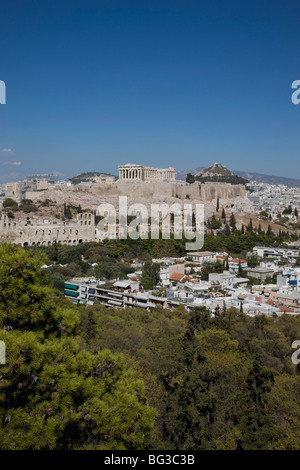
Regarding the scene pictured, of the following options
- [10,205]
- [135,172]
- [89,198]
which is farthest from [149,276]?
[135,172]

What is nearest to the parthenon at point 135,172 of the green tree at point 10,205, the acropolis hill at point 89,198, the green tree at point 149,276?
the acropolis hill at point 89,198

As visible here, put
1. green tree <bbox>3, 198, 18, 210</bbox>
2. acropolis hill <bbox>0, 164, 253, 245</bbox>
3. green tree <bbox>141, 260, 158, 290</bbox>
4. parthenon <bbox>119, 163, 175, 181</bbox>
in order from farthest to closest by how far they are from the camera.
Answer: parthenon <bbox>119, 163, 175, 181</bbox> → green tree <bbox>3, 198, 18, 210</bbox> → acropolis hill <bbox>0, 164, 253, 245</bbox> → green tree <bbox>141, 260, 158, 290</bbox>

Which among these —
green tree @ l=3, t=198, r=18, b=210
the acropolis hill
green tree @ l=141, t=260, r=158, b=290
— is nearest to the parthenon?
the acropolis hill

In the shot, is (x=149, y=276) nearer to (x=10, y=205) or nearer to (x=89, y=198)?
(x=10, y=205)

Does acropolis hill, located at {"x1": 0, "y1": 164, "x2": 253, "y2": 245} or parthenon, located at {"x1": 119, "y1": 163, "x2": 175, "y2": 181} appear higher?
parthenon, located at {"x1": 119, "y1": 163, "x2": 175, "y2": 181}

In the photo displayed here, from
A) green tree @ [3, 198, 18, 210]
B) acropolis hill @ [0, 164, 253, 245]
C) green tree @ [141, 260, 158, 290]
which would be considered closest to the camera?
green tree @ [141, 260, 158, 290]

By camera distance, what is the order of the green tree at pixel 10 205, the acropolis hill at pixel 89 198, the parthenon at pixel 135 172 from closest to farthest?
1. the acropolis hill at pixel 89 198
2. the green tree at pixel 10 205
3. the parthenon at pixel 135 172

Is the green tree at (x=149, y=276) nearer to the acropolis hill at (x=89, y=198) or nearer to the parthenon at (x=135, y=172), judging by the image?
the acropolis hill at (x=89, y=198)

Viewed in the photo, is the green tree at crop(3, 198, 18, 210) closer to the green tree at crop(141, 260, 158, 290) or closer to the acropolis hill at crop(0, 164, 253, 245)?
the acropolis hill at crop(0, 164, 253, 245)
